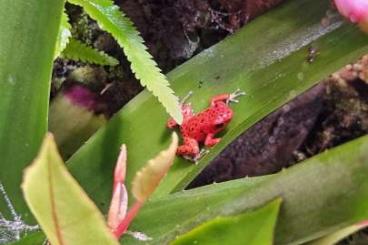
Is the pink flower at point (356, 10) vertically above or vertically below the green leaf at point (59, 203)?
below

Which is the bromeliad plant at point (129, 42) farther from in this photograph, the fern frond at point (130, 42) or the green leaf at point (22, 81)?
the green leaf at point (22, 81)

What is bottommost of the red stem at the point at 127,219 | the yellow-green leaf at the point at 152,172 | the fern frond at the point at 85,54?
the red stem at the point at 127,219

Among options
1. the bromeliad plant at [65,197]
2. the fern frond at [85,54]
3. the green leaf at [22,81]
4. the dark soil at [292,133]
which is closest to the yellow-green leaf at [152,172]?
the bromeliad plant at [65,197]

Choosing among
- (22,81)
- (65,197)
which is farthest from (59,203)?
(22,81)

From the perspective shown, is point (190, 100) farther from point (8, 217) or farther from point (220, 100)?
point (8, 217)

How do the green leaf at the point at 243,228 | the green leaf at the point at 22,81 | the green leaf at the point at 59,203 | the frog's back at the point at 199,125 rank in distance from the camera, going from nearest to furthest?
1. the green leaf at the point at 59,203
2. the green leaf at the point at 243,228
3. the green leaf at the point at 22,81
4. the frog's back at the point at 199,125

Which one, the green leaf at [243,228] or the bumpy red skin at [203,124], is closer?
the green leaf at [243,228]

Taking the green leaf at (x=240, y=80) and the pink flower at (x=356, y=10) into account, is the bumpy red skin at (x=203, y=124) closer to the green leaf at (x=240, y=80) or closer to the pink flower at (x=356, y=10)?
the green leaf at (x=240, y=80)

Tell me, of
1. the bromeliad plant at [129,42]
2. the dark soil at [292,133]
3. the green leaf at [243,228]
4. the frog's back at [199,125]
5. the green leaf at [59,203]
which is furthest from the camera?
the dark soil at [292,133]
